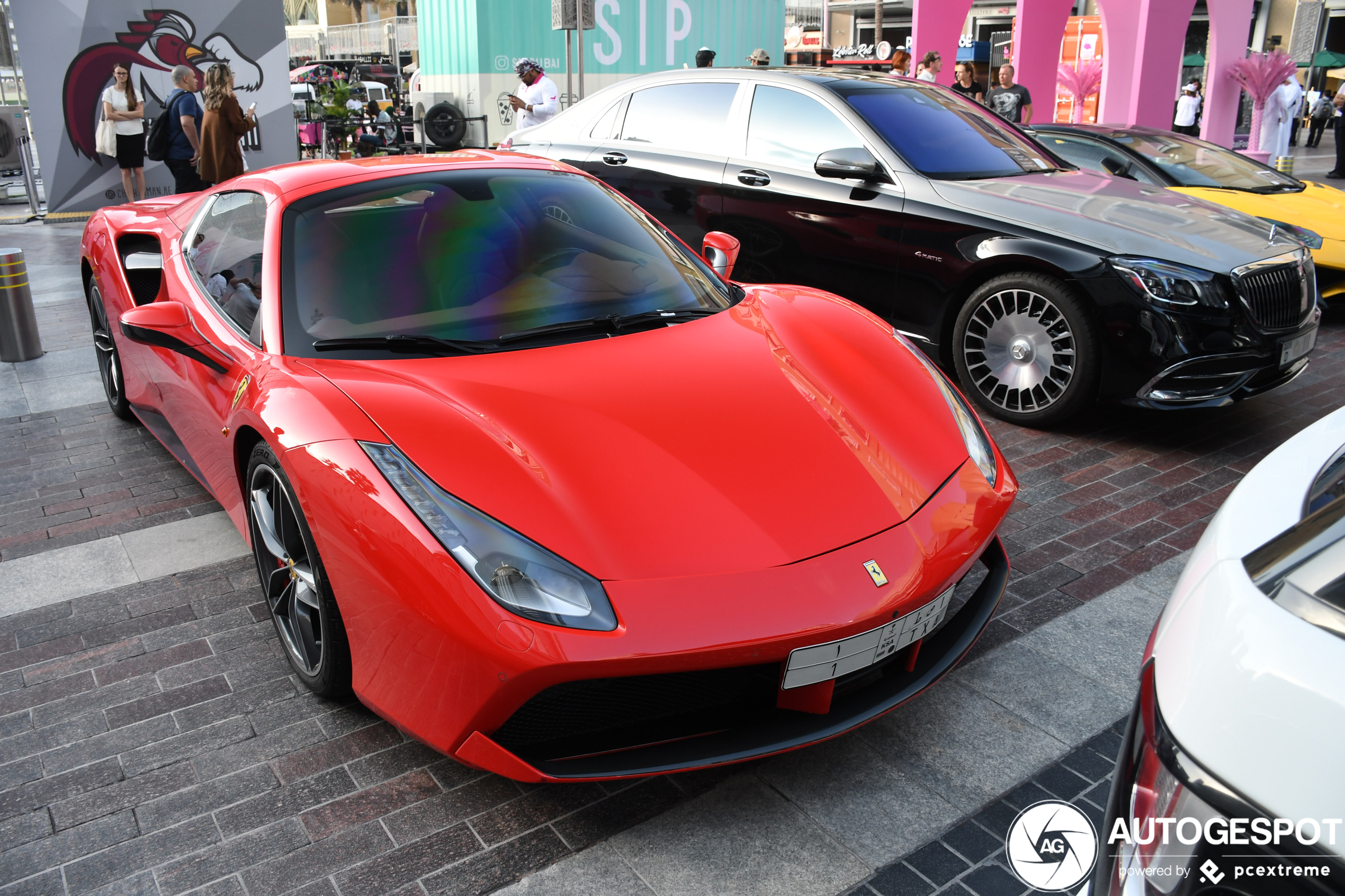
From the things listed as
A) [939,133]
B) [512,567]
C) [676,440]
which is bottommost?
[512,567]

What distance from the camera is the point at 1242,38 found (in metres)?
14.2

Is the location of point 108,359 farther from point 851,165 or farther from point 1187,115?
point 1187,115

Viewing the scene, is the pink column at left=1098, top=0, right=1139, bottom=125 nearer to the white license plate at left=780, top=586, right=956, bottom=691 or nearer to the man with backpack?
the man with backpack

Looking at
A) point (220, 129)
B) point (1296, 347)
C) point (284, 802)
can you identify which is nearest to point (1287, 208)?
point (1296, 347)

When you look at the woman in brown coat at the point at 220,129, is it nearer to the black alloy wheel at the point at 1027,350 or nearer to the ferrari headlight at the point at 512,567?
the black alloy wheel at the point at 1027,350

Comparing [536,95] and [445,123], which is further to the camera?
[445,123]

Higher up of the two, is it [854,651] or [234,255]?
[234,255]

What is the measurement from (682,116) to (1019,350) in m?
2.68

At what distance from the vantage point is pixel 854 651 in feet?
6.92

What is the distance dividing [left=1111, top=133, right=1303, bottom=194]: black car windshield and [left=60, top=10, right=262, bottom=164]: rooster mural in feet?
35.2

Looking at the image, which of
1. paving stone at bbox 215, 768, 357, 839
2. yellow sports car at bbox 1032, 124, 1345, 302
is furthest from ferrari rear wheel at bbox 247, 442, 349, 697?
yellow sports car at bbox 1032, 124, 1345, 302

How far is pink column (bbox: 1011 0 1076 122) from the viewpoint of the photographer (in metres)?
13.0

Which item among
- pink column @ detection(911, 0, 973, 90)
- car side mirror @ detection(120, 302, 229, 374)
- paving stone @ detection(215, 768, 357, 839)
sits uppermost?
pink column @ detection(911, 0, 973, 90)

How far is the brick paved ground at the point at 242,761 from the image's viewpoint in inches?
82.9
